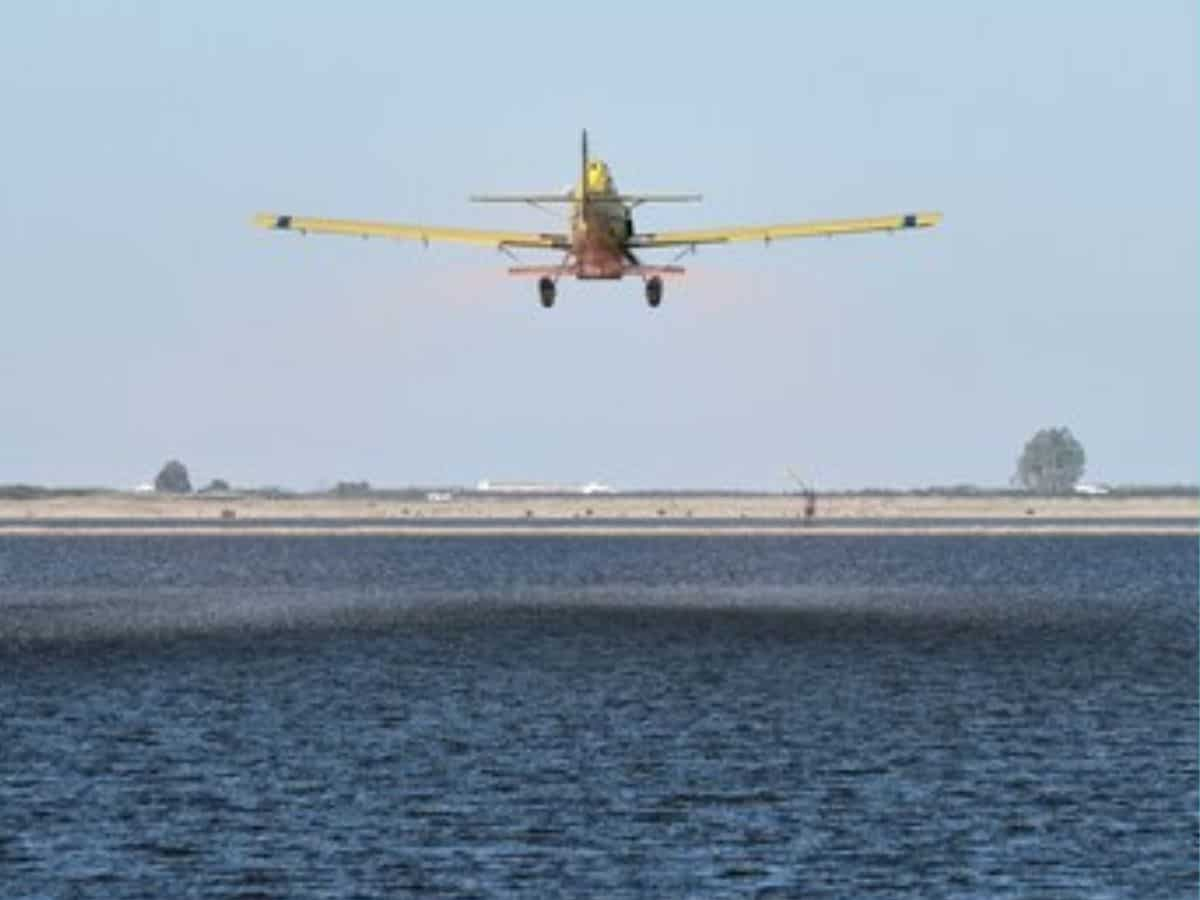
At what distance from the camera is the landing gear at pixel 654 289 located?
130 metres

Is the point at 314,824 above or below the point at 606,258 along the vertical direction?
below

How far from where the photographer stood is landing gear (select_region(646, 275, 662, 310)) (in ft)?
427

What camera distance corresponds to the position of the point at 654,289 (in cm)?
13138

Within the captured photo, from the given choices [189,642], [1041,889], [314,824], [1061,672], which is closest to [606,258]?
[1061,672]

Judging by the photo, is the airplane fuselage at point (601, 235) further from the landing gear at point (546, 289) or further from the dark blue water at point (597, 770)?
the dark blue water at point (597, 770)

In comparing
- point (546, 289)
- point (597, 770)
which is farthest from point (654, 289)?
point (597, 770)

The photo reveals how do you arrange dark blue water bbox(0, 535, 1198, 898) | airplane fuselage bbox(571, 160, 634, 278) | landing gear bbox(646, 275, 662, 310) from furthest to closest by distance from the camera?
airplane fuselage bbox(571, 160, 634, 278) < landing gear bbox(646, 275, 662, 310) < dark blue water bbox(0, 535, 1198, 898)

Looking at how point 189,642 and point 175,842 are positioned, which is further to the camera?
point 189,642

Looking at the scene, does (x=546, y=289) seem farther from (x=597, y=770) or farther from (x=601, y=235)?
(x=597, y=770)

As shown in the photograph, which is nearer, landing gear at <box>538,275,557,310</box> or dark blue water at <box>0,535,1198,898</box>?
dark blue water at <box>0,535,1198,898</box>

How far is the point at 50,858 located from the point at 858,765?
31456 mm

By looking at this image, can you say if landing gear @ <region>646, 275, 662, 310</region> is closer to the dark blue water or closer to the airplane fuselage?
the airplane fuselage

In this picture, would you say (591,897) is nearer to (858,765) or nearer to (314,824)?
(314,824)

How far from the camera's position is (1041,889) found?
73938 millimetres
